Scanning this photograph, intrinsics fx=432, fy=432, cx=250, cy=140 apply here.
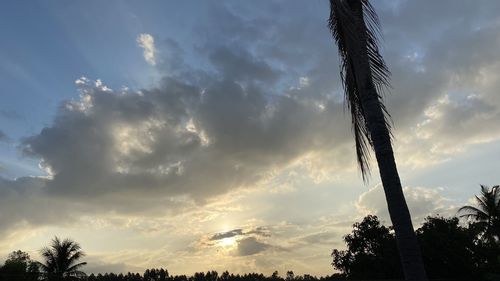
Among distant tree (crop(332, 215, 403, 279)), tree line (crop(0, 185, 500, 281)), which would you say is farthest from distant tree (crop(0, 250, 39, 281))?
distant tree (crop(332, 215, 403, 279))

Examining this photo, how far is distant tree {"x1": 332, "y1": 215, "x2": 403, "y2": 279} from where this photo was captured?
143ft

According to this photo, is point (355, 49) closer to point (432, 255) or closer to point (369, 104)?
point (369, 104)

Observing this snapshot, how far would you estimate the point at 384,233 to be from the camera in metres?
49.2

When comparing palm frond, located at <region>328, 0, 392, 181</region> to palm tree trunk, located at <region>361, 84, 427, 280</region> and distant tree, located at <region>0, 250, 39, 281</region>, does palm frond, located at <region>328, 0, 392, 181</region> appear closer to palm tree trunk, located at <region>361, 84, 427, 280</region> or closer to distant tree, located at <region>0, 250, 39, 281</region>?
palm tree trunk, located at <region>361, 84, 427, 280</region>

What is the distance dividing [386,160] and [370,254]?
45.8m

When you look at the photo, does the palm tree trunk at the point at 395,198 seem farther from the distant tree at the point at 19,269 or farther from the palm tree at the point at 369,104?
the distant tree at the point at 19,269

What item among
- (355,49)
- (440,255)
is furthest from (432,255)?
(355,49)

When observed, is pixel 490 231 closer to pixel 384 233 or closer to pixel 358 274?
pixel 384 233

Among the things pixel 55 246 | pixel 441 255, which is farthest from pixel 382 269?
pixel 55 246

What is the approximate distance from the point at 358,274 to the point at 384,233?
618 centimetres

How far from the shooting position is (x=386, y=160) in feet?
15.4

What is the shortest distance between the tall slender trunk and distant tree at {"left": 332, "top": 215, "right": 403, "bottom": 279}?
41.5m

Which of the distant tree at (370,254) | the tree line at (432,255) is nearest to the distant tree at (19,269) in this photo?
the tree line at (432,255)

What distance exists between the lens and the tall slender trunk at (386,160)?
14.2 feet
